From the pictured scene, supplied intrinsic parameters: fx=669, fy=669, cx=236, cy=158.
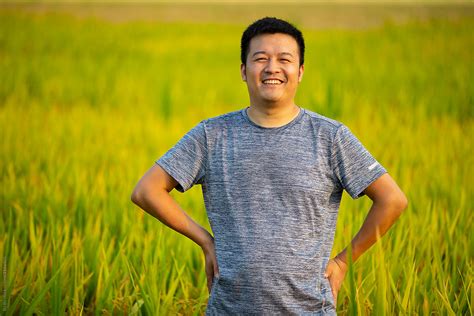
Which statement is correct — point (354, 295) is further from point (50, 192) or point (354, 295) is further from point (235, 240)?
point (50, 192)

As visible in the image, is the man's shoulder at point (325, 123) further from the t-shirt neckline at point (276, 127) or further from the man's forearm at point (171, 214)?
the man's forearm at point (171, 214)

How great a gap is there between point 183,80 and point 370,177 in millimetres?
5557

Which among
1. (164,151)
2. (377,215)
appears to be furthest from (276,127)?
(164,151)

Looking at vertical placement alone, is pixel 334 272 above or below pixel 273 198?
below

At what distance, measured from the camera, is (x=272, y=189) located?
54.2 inches

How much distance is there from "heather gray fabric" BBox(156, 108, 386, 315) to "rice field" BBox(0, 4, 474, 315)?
12cm

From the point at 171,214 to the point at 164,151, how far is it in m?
2.58

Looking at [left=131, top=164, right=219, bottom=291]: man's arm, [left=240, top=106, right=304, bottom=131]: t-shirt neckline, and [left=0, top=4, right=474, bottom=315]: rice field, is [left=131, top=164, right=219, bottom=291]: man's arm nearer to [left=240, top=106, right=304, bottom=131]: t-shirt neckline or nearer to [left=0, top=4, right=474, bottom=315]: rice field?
[left=240, top=106, right=304, bottom=131]: t-shirt neckline

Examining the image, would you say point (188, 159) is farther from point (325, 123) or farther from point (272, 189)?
point (325, 123)

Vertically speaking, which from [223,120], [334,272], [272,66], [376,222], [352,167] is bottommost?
[334,272]

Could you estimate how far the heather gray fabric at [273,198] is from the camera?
1.35 meters

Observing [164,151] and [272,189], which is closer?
[272,189]

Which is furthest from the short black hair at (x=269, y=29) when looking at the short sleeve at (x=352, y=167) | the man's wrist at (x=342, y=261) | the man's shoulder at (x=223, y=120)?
the man's wrist at (x=342, y=261)

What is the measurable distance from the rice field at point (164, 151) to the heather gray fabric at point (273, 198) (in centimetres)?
12
